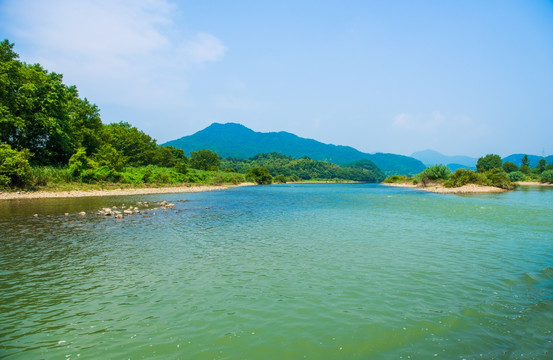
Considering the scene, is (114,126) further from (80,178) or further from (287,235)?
(287,235)

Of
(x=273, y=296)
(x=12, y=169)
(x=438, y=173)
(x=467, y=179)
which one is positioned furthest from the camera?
(x=438, y=173)

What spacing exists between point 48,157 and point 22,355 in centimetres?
6553

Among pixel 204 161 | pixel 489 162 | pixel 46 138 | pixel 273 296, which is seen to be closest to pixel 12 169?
pixel 46 138

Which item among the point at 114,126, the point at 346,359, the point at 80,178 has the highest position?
the point at 114,126

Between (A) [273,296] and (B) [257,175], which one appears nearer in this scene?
(A) [273,296]

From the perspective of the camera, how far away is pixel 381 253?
46.6 ft

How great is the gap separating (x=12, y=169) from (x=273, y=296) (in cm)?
4677

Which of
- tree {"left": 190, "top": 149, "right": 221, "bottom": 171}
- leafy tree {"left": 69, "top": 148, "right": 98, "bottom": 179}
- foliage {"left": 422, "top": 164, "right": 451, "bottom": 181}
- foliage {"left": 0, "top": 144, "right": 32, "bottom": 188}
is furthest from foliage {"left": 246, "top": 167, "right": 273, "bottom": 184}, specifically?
foliage {"left": 0, "top": 144, "right": 32, "bottom": 188}

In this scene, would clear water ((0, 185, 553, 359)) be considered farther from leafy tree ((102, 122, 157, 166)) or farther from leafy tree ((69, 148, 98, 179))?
leafy tree ((102, 122, 157, 166))

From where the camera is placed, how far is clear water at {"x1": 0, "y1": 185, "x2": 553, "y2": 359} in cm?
645

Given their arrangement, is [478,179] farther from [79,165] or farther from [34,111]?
[34,111]

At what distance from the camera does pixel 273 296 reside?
361 inches

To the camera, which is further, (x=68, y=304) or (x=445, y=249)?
(x=445, y=249)

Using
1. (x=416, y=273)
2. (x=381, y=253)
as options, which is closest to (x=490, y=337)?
(x=416, y=273)
